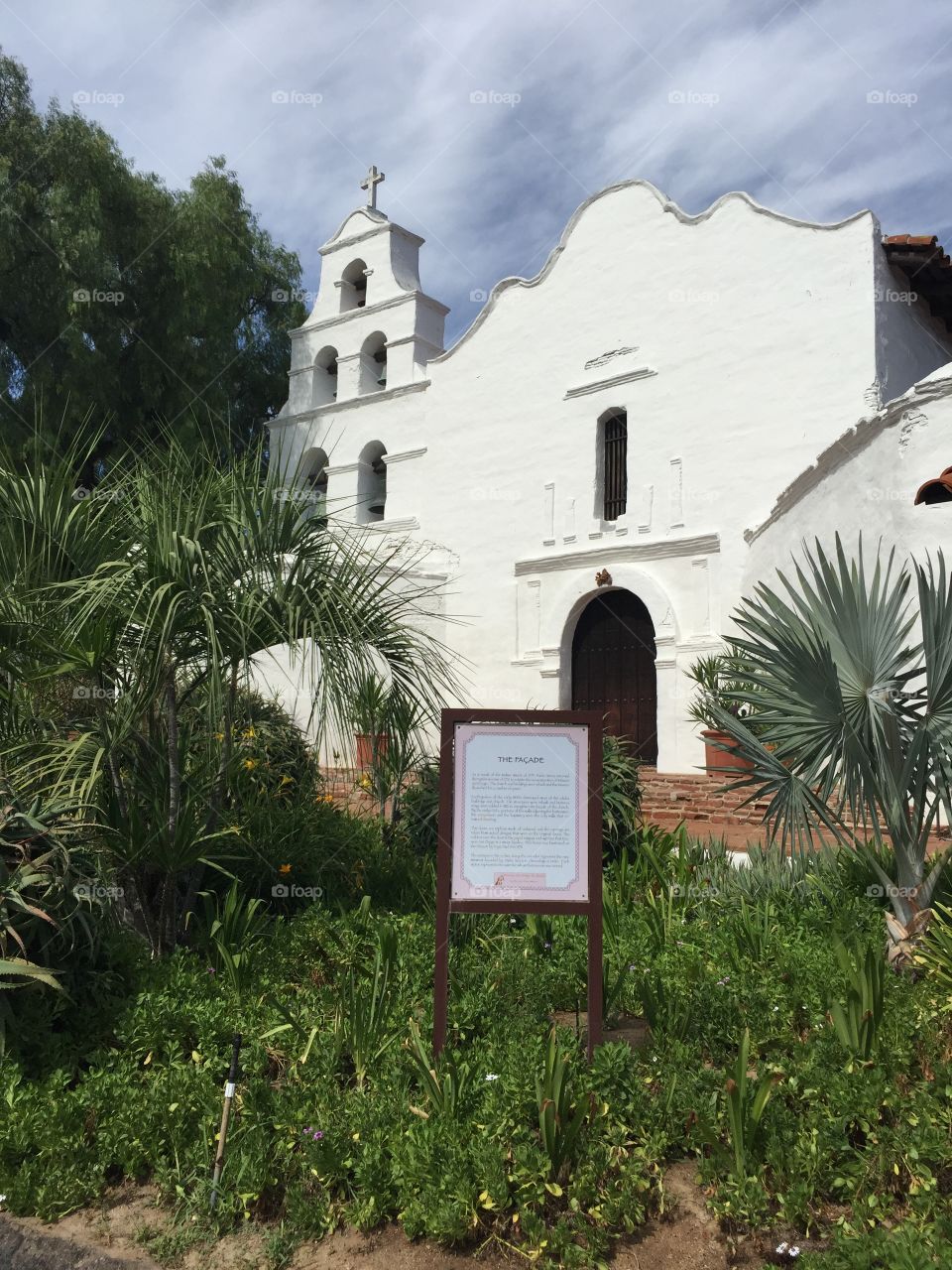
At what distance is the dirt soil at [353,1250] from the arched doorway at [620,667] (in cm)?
976

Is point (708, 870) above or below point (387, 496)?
→ below

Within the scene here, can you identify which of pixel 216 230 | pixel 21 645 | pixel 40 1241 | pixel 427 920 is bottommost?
pixel 40 1241

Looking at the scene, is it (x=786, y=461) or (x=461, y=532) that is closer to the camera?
(x=786, y=461)

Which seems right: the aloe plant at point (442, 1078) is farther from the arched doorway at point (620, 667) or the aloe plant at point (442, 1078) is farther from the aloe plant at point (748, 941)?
the arched doorway at point (620, 667)

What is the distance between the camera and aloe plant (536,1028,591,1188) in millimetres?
3293

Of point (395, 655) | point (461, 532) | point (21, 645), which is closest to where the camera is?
point (21, 645)

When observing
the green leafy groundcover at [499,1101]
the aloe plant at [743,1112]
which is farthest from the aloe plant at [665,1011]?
the aloe plant at [743,1112]

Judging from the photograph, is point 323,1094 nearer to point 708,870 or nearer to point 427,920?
point 427,920

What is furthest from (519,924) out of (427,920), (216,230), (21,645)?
(216,230)

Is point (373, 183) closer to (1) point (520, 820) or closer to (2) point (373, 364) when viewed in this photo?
(2) point (373, 364)

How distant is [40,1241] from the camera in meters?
3.19

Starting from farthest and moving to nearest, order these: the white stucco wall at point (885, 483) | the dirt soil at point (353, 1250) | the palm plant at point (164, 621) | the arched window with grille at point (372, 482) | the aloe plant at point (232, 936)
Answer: the arched window with grille at point (372, 482) → the white stucco wall at point (885, 483) → the palm plant at point (164, 621) → the aloe plant at point (232, 936) → the dirt soil at point (353, 1250)

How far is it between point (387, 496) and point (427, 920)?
11.3 meters

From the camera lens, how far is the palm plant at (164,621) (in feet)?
16.3
